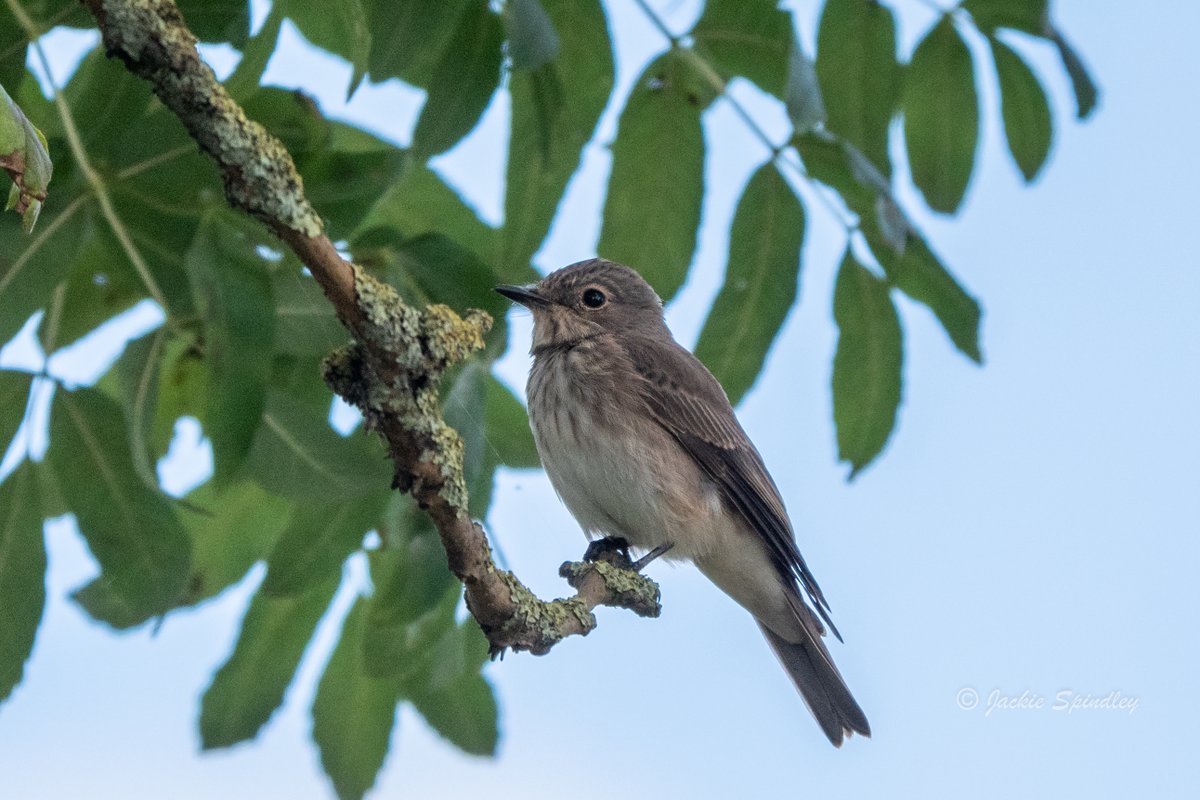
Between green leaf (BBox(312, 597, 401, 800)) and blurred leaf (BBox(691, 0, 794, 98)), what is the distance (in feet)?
6.61

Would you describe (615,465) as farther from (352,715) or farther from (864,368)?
(352,715)

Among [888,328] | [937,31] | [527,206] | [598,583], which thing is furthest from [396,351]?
[937,31]

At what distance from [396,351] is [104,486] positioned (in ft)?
4.44

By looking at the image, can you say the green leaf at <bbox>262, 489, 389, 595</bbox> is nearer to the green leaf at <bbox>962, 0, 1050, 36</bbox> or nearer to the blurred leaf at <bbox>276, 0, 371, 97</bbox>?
the blurred leaf at <bbox>276, 0, 371, 97</bbox>

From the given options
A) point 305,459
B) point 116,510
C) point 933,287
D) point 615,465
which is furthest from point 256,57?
point 615,465

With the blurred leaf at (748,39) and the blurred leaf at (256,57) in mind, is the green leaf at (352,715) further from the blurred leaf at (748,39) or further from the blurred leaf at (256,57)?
the blurred leaf at (748,39)

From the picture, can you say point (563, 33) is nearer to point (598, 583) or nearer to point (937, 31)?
point (937, 31)

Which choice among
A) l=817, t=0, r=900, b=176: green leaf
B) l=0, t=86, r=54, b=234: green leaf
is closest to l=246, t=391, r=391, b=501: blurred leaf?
l=0, t=86, r=54, b=234: green leaf

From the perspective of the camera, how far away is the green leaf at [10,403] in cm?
362

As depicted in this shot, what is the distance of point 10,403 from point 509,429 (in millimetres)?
1422

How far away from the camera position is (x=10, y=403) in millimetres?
3627

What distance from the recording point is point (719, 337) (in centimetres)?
421

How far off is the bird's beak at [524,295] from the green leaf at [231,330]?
81 cm

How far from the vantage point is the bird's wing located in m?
5.55
